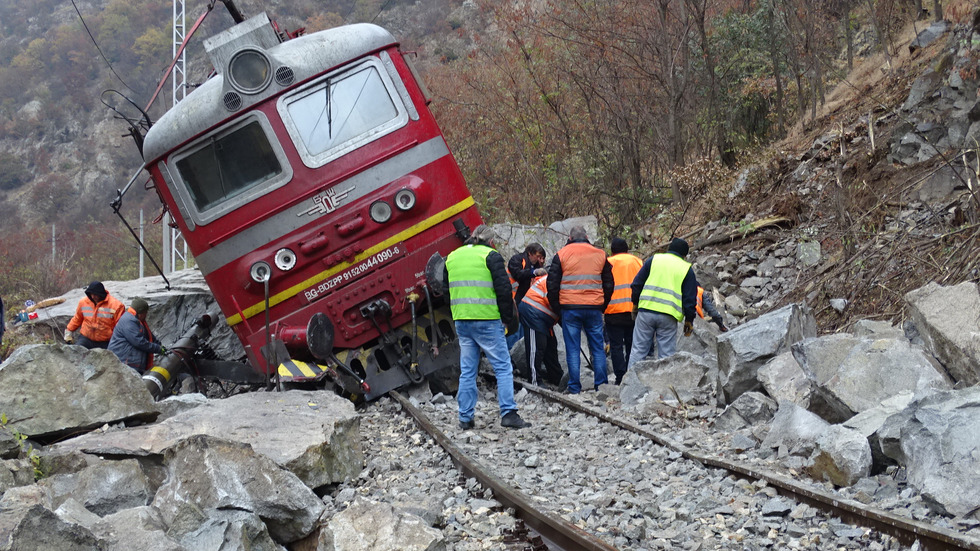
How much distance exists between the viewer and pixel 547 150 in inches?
720

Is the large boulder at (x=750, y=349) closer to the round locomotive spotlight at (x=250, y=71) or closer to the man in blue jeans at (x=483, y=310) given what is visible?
the man in blue jeans at (x=483, y=310)

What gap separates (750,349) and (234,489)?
401 cm

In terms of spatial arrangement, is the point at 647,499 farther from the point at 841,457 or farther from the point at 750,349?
the point at 750,349

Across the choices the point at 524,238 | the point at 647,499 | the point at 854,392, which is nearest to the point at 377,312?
the point at 647,499

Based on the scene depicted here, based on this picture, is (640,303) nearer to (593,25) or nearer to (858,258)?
(858,258)

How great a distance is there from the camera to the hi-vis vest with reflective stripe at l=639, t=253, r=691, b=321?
8016 mm

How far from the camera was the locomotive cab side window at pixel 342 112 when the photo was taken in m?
8.35

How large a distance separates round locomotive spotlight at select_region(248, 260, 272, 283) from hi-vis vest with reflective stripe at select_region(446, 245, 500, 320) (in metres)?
2.05

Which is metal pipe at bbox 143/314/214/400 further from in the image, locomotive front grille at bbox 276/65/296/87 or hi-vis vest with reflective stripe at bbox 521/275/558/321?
hi-vis vest with reflective stripe at bbox 521/275/558/321

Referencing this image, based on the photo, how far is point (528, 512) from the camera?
4.57 m

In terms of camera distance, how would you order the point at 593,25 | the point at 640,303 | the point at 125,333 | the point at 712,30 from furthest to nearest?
1. the point at 712,30
2. the point at 593,25
3. the point at 125,333
4. the point at 640,303

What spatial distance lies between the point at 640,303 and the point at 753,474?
366 centimetres

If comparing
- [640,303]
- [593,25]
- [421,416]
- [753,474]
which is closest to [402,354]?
[421,416]

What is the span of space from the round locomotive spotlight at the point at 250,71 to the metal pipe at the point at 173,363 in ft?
10.5
